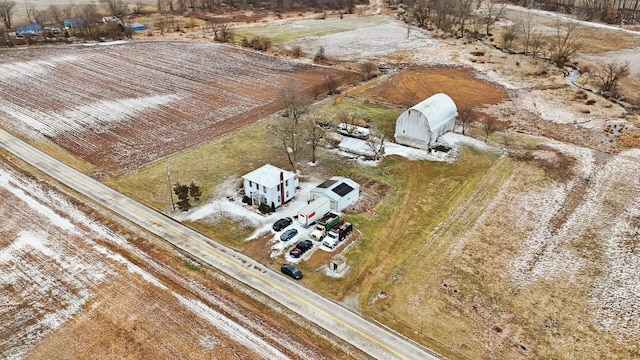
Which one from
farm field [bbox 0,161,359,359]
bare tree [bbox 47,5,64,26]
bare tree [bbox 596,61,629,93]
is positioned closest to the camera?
farm field [bbox 0,161,359,359]

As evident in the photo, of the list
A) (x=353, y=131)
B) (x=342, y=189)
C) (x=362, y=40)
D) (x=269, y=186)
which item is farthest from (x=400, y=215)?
(x=362, y=40)

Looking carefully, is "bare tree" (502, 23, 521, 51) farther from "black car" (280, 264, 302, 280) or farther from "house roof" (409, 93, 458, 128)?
"black car" (280, 264, 302, 280)

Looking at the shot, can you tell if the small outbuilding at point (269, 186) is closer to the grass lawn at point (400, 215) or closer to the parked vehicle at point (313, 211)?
the parked vehicle at point (313, 211)

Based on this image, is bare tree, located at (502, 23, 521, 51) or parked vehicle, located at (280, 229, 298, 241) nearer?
parked vehicle, located at (280, 229, 298, 241)

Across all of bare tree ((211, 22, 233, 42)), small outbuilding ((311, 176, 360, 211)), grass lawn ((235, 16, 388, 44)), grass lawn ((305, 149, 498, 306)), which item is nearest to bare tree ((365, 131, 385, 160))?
grass lawn ((305, 149, 498, 306))

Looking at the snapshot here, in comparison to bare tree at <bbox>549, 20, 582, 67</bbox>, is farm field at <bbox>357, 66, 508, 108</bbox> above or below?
below

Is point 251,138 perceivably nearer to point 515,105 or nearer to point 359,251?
point 359,251

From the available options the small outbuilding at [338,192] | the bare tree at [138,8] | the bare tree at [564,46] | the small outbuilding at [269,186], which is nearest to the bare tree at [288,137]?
the small outbuilding at [269,186]
